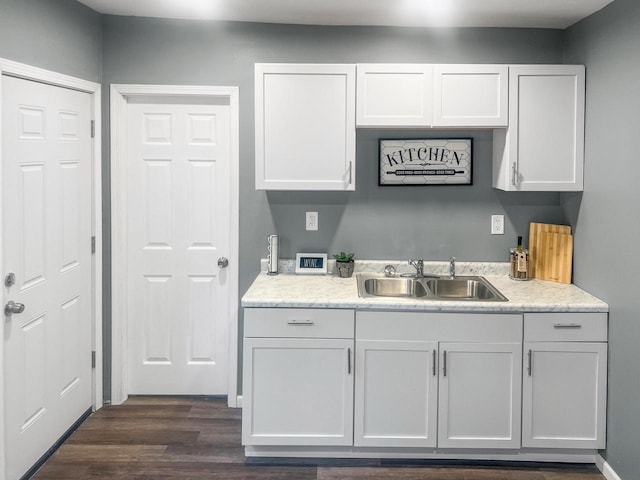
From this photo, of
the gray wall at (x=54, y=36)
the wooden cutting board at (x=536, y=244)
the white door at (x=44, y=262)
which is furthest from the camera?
the wooden cutting board at (x=536, y=244)

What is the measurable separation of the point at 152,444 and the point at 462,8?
2.82m

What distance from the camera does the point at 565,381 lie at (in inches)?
123

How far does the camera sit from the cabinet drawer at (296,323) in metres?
3.14

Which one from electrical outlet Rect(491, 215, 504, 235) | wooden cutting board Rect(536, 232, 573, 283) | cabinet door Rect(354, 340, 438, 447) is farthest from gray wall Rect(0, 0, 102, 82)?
wooden cutting board Rect(536, 232, 573, 283)

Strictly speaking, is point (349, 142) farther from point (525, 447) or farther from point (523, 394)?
point (525, 447)

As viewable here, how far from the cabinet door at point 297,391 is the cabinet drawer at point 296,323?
0.11ft

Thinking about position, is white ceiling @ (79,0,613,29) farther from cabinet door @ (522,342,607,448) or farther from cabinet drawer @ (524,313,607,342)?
cabinet door @ (522,342,607,448)

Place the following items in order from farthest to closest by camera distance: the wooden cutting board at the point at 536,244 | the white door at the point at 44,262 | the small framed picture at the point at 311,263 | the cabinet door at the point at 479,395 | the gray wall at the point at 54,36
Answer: the small framed picture at the point at 311,263 < the wooden cutting board at the point at 536,244 < the cabinet door at the point at 479,395 < the white door at the point at 44,262 < the gray wall at the point at 54,36

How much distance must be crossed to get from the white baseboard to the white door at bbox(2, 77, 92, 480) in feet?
9.11

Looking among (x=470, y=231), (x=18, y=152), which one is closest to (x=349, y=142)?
(x=470, y=231)

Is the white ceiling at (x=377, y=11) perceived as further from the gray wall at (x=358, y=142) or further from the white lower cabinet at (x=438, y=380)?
the white lower cabinet at (x=438, y=380)

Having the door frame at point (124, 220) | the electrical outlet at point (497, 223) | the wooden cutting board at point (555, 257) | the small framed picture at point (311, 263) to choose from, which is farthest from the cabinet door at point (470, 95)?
the door frame at point (124, 220)

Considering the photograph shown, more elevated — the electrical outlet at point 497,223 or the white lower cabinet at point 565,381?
the electrical outlet at point 497,223

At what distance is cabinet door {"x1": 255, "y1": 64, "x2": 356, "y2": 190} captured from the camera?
341cm
